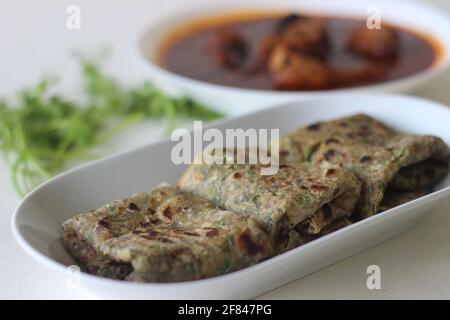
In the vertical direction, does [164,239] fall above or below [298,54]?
below

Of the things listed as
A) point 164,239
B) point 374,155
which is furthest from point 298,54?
point 164,239

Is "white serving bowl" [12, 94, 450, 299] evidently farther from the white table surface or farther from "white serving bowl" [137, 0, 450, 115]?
"white serving bowl" [137, 0, 450, 115]

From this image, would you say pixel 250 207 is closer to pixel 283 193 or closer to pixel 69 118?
pixel 283 193

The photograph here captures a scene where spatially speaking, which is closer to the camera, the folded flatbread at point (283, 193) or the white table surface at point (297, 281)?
the folded flatbread at point (283, 193)

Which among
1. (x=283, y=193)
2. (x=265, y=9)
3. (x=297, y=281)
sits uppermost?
(x=265, y=9)

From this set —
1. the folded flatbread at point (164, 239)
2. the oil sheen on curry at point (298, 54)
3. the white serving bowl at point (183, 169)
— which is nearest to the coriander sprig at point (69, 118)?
the oil sheen on curry at point (298, 54)

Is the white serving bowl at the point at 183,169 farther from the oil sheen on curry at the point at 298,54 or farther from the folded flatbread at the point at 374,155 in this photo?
the oil sheen on curry at the point at 298,54

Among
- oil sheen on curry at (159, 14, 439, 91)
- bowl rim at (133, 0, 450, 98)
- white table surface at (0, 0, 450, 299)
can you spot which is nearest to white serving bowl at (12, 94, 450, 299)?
white table surface at (0, 0, 450, 299)
